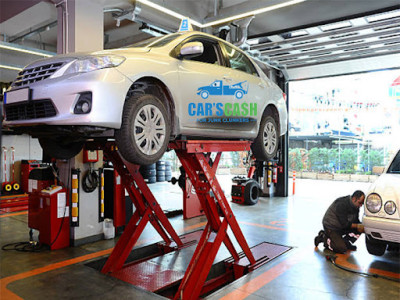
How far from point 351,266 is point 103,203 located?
3.73 metres

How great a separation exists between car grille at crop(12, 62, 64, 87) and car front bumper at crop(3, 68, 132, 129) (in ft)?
0.34

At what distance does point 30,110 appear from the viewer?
2.58 meters

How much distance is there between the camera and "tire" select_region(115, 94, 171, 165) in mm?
2531

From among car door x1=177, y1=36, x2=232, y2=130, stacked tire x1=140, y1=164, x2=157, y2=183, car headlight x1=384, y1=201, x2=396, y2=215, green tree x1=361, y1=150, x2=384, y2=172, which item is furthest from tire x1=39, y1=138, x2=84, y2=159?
green tree x1=361, y1=150, x2=384, y2=172

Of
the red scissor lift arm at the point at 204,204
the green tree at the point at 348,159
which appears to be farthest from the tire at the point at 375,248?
the green tree at the point at 348,159

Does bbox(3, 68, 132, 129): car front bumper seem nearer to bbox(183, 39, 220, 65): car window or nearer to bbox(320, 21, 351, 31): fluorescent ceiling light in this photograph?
bbox(183, 39, 220, 65): car window

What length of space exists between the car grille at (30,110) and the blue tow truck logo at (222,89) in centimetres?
132

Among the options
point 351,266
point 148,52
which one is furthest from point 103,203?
point 351,266

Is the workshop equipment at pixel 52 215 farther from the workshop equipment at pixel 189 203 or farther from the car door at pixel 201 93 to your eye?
the car door at pixel 201 93

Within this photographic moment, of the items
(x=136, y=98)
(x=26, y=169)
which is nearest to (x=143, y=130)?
(x=136, y=98)

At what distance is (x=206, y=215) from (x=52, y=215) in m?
2.38

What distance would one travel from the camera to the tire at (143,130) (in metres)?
2.53

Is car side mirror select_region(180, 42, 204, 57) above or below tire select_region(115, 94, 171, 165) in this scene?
above

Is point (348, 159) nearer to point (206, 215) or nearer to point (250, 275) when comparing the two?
point (250, 275)
